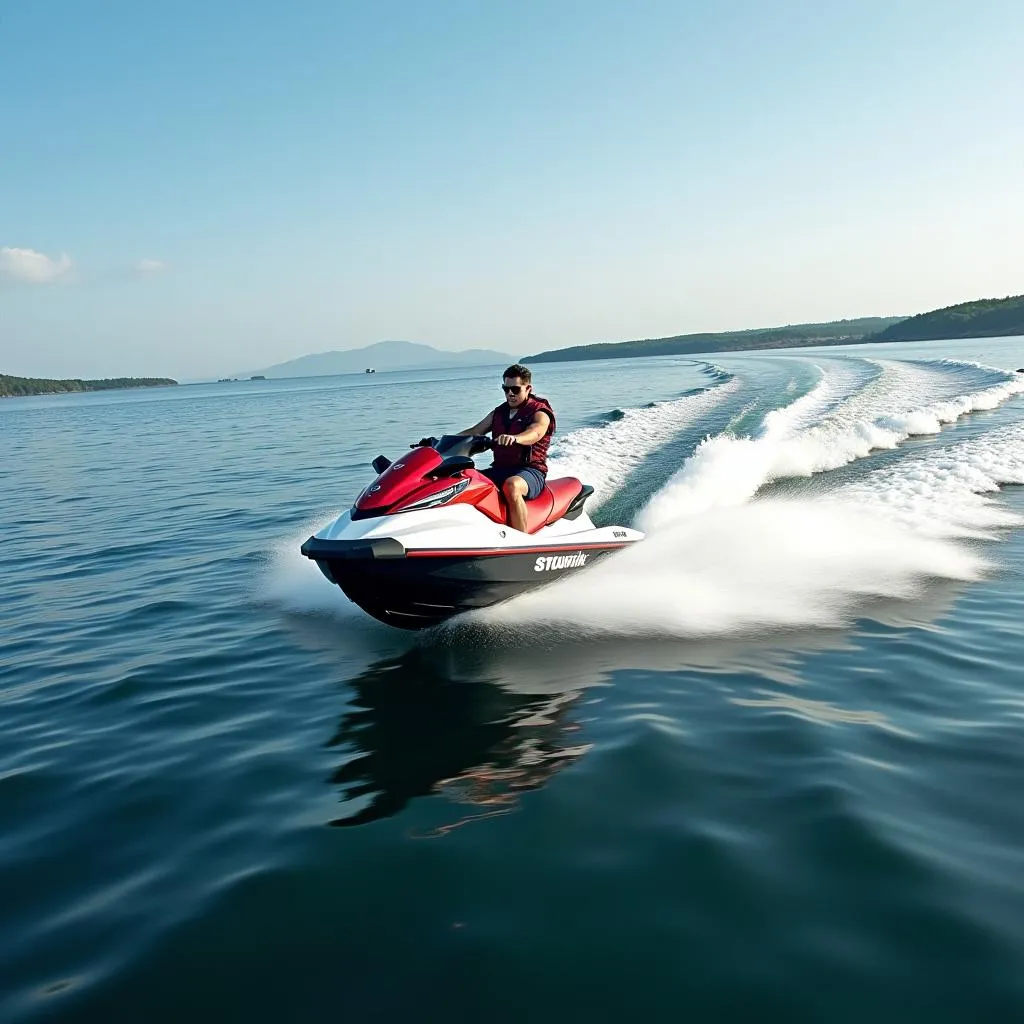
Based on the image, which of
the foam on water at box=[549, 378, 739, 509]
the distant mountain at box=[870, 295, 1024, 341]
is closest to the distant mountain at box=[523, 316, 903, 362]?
the distant mountain at box=[870, 295, 1024, 341]

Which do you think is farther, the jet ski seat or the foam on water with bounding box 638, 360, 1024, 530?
the foam on water with bounding box 638, 360, 1024, 530

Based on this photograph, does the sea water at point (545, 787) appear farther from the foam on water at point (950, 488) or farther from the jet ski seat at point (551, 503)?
the jet ski seat at point (551, 503)

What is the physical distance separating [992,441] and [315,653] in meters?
11.5

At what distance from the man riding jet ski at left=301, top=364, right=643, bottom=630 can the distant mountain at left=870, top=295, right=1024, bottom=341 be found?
92499mm

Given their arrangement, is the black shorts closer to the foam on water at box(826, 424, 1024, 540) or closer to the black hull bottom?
the black hull bottom

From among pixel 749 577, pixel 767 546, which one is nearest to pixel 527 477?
pixel 749 577

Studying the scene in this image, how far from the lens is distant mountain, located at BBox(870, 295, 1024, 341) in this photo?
288ft

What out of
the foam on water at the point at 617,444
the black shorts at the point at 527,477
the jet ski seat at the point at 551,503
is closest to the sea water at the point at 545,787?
the jet ski seat at the point at 551,503

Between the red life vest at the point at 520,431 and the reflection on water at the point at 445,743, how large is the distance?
7.02ft

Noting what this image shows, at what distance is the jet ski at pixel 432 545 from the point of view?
584 centimetres

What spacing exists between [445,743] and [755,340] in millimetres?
134097

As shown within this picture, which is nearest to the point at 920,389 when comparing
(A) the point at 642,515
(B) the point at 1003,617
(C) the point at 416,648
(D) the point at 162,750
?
(A) the point at 642,515

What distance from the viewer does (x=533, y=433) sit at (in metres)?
7.00

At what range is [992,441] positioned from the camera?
43.6 ft
